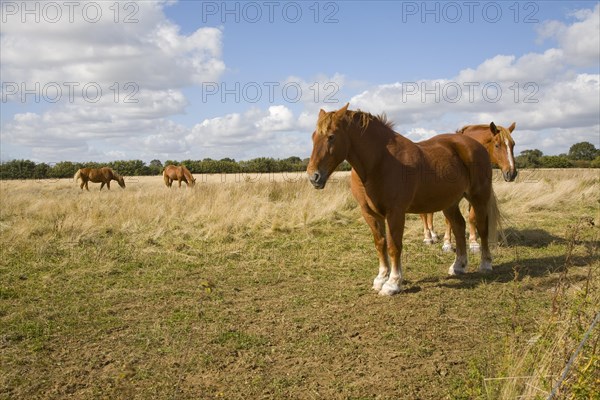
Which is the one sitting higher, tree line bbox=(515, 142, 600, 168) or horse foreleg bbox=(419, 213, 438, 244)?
tree line bbox=(515, 142, 600, 168)

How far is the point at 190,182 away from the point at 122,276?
19958 millimetres

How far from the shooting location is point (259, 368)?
356cm

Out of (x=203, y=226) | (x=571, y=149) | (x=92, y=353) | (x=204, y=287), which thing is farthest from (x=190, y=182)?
(x=571, y=149)

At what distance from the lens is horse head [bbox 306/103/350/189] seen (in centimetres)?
487

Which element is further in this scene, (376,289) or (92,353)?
(376,289)

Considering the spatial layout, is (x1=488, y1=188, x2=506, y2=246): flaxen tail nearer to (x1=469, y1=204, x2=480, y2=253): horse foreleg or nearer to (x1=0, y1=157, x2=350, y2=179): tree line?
(x1=469, y1=204, x2=480, y2=253): horse foreleg

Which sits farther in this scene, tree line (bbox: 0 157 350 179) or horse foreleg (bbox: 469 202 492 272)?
tree line (bbox: 0 157 350 179)

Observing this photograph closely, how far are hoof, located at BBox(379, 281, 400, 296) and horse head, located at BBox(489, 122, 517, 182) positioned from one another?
3.40 meters

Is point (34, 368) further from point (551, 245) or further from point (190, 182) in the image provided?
point (190, 182)

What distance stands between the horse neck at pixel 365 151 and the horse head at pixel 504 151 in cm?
322

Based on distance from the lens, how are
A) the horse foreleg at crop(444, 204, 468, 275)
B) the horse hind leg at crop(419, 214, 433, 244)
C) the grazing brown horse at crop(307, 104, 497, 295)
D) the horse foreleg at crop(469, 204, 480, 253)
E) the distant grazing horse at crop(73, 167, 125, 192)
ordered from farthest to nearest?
the distant grazing horse at crop(73, 167, 125, 192) < the horse hind leg at crop(419, 214, 433, 244) < the horse foreleg at crop(469, 204, 480, 253) < the horse foreleg at crop(444, 204, 468, 275) < the grazing brown horse at crop(307, 104, 497, 295)

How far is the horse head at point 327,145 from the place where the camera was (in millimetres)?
4867

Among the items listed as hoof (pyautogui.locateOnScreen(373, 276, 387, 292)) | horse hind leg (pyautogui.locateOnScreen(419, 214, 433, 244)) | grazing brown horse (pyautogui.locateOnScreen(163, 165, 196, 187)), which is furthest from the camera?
grazing brown horse (pyautogui.locateOnScreen(163, 165, 196, 187))

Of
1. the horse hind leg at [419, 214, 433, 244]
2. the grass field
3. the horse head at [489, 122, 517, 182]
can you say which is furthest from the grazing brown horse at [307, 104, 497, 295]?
the horse hind leg at [419, 214, 433, 244]
